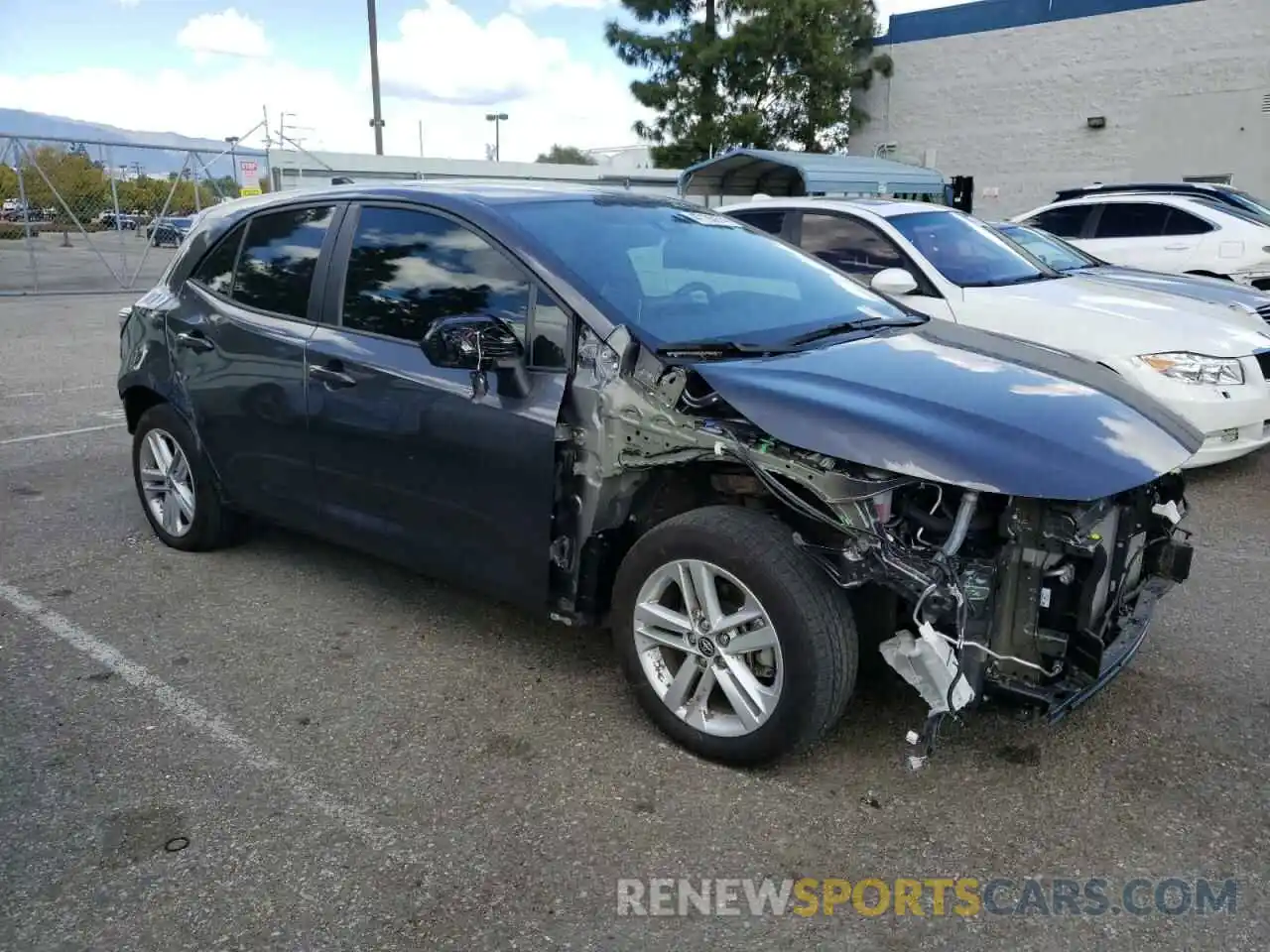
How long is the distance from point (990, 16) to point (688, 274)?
2368cm

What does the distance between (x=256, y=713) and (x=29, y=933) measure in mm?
1092

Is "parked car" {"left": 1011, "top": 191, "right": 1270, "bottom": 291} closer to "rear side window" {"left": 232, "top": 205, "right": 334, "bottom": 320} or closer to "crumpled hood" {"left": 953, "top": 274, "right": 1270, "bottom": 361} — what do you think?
"crumpled hood" {"left": 953, "top": 274, "right": 1270, "bottom": 361}

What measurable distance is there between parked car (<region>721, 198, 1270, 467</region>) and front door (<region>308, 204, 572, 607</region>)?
2.69 meters

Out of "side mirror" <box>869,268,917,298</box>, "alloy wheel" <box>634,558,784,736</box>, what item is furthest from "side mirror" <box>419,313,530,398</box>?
"side mirror" <box>869,268,917,298</box>

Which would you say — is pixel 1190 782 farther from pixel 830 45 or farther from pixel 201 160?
pixel 830 45

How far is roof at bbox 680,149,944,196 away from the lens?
14100mm

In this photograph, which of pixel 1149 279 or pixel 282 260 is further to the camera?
pixel 1149 279

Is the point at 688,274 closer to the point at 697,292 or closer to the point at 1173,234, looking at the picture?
the point at 697,292

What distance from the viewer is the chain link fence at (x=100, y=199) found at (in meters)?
17.4

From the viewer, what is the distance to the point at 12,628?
13.5 ft

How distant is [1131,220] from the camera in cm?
1173

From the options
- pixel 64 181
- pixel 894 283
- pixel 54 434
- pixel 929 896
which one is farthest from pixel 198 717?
pixel 64 181

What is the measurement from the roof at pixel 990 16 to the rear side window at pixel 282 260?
2246 centimetres

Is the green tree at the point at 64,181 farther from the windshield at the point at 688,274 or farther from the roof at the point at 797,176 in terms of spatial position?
the windshield at the point at 688,274
